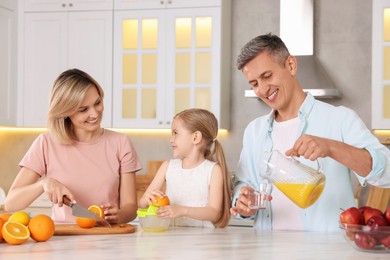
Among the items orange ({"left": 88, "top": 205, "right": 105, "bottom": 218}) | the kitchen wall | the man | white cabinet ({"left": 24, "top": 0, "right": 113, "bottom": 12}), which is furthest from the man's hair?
white cabinet ({"left": 24, "top": 0, "right": 113, "bottom": 12})

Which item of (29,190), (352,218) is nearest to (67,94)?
(29,190)

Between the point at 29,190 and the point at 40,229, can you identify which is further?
the point at 29,190

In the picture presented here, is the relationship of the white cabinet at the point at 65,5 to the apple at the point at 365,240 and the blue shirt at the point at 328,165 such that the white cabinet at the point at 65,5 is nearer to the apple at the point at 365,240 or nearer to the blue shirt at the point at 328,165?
the blue shirt at the point at 328,165

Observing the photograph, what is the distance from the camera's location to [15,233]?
2.12 m

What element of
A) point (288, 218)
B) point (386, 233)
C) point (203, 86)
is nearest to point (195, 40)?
point (203, 86)

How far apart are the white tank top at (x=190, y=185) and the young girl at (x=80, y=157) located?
160 mm

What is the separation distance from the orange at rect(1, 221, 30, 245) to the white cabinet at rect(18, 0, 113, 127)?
289cm

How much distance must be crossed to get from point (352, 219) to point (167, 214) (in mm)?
713

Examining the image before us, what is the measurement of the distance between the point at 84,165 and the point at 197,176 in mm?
457

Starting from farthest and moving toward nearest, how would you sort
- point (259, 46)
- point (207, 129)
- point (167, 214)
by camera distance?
point (207, 129), point (259, 46), point (167, 214)

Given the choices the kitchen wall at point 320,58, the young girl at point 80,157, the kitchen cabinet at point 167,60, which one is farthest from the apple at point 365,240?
the kitchen wall at point 320,58

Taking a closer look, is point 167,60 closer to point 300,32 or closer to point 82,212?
point 300,32

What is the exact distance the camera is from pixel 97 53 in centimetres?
507

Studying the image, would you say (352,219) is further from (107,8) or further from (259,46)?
(107,8)
